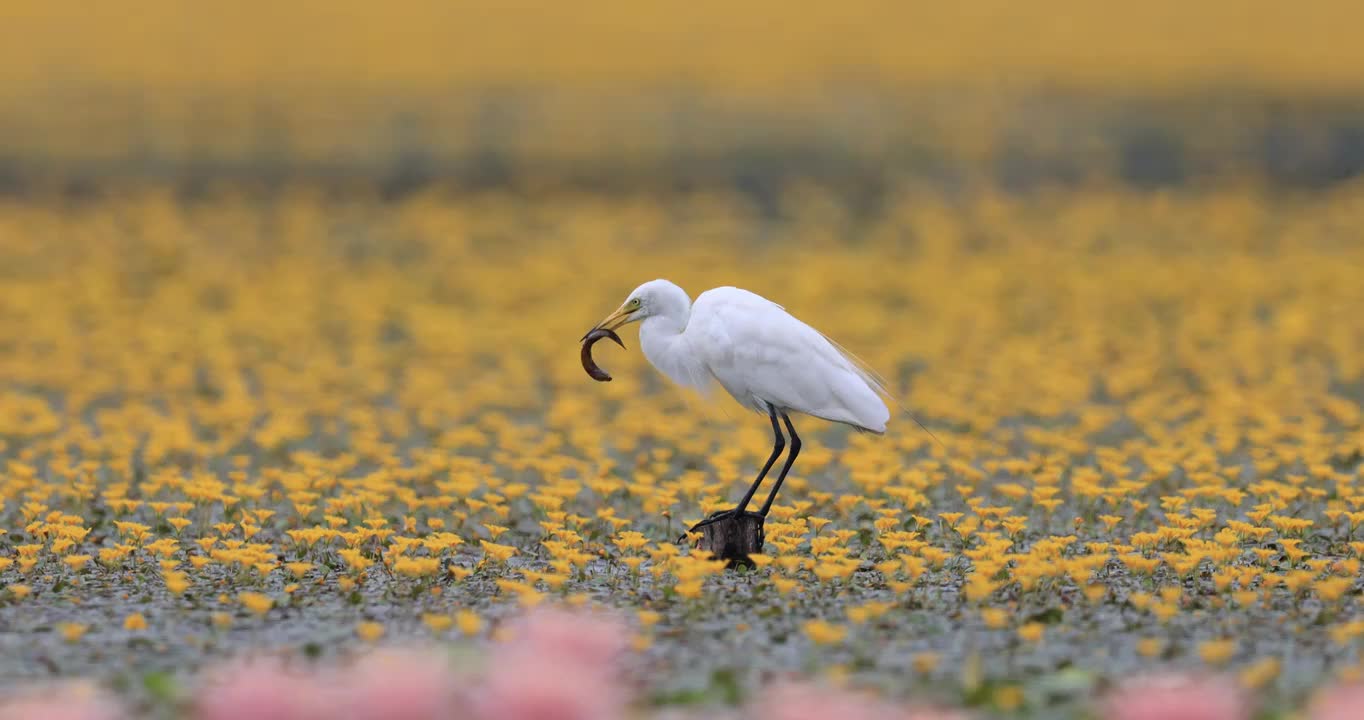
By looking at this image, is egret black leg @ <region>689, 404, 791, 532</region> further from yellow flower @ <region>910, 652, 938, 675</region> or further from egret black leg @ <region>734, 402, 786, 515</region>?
yellow flower @ <region>910, 652, 938, 675</region>

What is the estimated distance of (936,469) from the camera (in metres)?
9.30

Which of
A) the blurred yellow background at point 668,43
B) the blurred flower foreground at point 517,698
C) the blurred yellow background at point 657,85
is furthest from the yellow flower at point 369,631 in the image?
the blurred yellow background at point 668,43

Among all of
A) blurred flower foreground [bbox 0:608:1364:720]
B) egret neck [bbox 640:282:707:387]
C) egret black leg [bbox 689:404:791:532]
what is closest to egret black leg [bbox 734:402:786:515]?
egret black leg [bbox 689:404:791:532]

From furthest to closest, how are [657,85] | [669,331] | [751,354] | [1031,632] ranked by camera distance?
[657,85]
[669,331]
[751,354]
[1031,632]

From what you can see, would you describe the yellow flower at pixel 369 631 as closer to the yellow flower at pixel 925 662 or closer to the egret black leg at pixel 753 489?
the egret black leg at pixel 753 489

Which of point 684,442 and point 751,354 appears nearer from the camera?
point 751,354

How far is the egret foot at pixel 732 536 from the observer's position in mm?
7070

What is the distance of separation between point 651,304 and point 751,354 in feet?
1.57

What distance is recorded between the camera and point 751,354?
23.1ft

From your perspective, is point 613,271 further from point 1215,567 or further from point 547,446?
point 1215,567

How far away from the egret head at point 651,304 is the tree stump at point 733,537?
907 millimetres

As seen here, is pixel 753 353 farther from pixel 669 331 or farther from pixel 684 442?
pixel 684 442

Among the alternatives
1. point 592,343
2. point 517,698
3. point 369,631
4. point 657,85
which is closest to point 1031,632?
point 369,631

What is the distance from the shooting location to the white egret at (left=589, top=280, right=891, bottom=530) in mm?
7059
